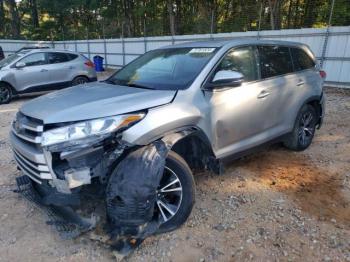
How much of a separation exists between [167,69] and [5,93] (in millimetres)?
A: 7609

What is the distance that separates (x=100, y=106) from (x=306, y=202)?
243 centimetres

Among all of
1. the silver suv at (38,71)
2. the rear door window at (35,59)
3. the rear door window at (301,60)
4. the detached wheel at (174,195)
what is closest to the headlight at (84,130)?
the detached wheel at (174,195)

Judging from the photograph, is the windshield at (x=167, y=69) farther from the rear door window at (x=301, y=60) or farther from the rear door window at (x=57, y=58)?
the rear door window at (x=57, y=58)

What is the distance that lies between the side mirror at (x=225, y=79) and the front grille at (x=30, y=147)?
173cm

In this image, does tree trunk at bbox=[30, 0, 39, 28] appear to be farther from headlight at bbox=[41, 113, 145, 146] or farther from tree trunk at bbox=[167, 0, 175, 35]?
headlight at bbox=[41, 113, 145, 146]

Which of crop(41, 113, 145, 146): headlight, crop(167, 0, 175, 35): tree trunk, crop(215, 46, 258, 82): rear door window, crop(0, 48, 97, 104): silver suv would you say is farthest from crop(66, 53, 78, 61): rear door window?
crop(167, 0, 175, 35): tree trunk

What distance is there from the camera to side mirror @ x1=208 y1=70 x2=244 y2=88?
10.8 ft

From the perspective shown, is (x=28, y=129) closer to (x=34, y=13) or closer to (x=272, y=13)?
(x=272, y=13)

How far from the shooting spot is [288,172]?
4289 millimetres

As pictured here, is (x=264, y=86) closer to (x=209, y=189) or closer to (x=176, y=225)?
(x=209, y=189)

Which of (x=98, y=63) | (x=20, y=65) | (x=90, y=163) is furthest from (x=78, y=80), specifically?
(x=90, y=163)

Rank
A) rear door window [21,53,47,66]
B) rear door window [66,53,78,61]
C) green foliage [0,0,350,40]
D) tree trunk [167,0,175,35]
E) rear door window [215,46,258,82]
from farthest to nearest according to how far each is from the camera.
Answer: tree trunk [167,0,175,35], green foliage [0,0,350,40], rear door window [66,53,78,61], rear door window [21,53,47,66], rear door window [215,46,258,82]

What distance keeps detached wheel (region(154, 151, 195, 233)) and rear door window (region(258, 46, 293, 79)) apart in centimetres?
180

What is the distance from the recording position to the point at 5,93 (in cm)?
952
